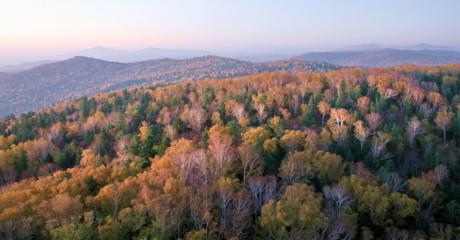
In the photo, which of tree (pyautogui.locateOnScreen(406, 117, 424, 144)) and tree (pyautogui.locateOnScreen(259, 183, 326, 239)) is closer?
tree (pyautogui.locateOnScreen(259, 183, 326, 239))

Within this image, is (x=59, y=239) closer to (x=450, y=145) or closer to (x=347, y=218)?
(x=347, y=218)

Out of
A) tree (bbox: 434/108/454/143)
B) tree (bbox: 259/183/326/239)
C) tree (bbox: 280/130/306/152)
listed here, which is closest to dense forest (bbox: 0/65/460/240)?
tree (bbox: 259/183/326/239)

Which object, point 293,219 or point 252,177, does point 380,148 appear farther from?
point 293,219

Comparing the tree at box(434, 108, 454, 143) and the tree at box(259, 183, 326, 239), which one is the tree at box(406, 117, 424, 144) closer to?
the tree at box(434, 108, 454, 143)

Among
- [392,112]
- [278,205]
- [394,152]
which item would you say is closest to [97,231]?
[278,205]

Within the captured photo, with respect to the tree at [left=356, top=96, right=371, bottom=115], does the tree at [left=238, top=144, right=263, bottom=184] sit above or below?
below

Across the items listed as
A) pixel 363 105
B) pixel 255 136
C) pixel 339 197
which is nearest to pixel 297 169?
pixel 339 197

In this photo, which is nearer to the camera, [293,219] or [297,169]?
[293,219]
